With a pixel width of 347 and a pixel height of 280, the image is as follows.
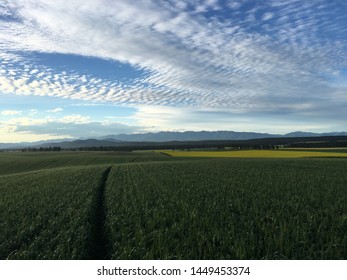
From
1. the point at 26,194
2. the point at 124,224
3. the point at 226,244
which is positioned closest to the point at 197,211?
the point at 124,224

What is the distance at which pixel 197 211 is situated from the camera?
15445 mm

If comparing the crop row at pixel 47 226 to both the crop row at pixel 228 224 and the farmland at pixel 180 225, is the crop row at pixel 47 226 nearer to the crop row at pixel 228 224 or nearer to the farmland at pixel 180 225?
the farmland at pixel 180 225

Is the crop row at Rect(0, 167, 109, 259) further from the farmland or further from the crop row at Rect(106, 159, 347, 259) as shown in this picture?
the crop row at Rect(106, 159, 347, 259)

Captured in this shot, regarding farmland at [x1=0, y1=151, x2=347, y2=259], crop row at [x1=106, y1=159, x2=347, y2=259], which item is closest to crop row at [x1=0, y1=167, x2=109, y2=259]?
farmland at [x1=0, y1=151, x2=347, y2=259]

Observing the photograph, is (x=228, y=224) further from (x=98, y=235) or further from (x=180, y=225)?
(x=98, y=235)

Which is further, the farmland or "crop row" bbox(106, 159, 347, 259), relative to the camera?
the farmland

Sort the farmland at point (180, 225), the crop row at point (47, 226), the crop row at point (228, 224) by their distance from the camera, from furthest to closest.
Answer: the crop row at point (47, 226), the farmland at point (180, 225), the crop row at point (228, 224)

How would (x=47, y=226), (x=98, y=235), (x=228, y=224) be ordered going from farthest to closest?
1. (x=47, y=226)
2. (x=98, y=235)
3. (x=228, y=224)

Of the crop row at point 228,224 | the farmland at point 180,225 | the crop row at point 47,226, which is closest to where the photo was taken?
the crop row at point 228,224

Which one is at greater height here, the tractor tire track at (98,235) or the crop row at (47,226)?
the crop row at (47,226)

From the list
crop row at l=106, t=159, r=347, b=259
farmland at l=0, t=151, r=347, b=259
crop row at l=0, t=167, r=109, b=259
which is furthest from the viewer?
crop row at l=0, t=167, r=109, b=259

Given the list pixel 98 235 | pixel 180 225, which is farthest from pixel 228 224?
pixel 98 235

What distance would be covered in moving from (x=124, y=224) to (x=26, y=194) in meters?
13.5

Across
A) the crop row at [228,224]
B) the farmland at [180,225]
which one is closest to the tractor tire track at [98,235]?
the farmland at [180,225]
